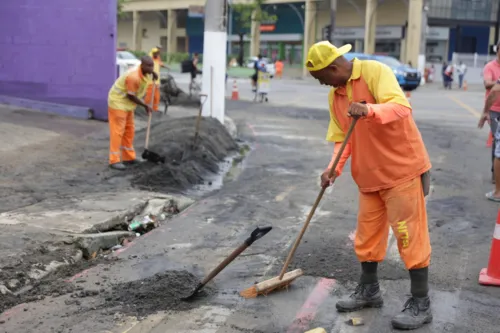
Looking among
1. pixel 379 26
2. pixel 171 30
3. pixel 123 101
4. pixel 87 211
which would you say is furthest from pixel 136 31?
pixel 87 211

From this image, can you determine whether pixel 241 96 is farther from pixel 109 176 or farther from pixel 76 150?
pixel 109 176

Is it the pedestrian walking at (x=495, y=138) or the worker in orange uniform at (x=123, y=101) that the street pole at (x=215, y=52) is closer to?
the worker in orange uniform at (x=123, y=101)

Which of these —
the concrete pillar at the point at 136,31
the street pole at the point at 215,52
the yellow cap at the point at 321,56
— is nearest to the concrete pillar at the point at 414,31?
the street pole at the point at 215,52

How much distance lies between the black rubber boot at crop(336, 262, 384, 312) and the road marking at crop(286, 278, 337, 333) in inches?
7.9

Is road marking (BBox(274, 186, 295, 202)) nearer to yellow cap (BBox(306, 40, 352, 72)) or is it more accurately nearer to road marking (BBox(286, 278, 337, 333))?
road marking (BBox(286, 278, 337, 333))

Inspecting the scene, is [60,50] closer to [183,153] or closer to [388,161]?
[183,153]

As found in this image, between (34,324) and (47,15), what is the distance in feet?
36.3

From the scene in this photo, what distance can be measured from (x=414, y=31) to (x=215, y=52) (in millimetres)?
33380

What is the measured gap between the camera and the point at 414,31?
43031 millimetres

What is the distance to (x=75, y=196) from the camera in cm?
728

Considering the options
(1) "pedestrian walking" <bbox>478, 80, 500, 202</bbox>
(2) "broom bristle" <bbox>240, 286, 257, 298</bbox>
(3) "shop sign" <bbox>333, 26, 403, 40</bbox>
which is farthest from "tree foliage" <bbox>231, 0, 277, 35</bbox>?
(2) "broom bristle" <bbox>240, 286, 257, 298</bbox>

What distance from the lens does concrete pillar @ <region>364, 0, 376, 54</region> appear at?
45.7 metres

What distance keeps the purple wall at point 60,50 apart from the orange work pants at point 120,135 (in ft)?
15.1

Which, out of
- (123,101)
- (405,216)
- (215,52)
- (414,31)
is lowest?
(405,216)
